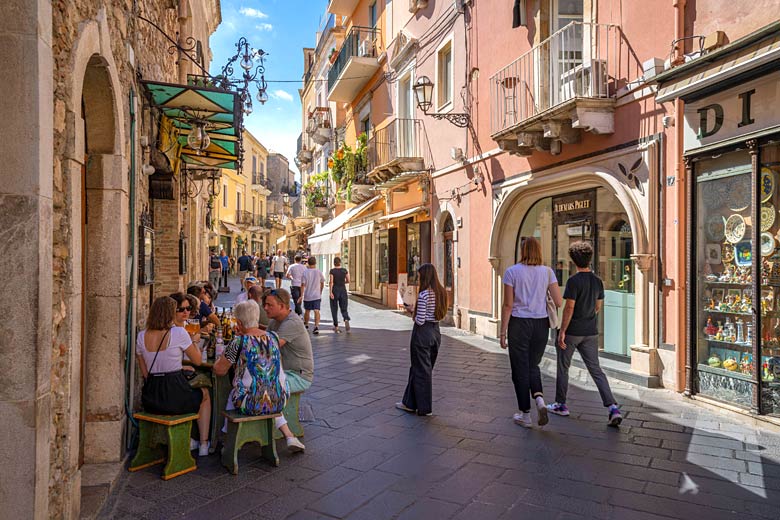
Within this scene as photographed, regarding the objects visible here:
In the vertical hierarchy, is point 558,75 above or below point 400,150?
below

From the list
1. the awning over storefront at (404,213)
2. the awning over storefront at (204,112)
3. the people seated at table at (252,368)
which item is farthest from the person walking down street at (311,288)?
the people seated at table at (252,368)

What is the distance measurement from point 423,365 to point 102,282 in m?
2.95

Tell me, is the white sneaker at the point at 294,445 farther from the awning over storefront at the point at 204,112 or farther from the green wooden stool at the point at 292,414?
the awning over storefront at the point at 204,112

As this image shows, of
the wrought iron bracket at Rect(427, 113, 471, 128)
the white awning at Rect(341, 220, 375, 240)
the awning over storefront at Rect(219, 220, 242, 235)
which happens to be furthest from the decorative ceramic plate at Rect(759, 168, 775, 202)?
the awning over storefront at Rect(219, 220, 242, 235)

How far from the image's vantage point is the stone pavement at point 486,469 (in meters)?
3.55

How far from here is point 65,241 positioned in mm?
3172

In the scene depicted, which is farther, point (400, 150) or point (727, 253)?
point (400, 150)

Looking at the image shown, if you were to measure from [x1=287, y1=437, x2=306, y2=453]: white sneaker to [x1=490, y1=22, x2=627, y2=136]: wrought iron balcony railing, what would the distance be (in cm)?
571

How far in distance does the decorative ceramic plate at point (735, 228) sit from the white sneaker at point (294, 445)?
193 inches

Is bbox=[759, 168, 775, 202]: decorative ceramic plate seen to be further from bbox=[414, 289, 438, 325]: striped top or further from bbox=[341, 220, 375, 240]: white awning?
bbox=[341, 220, 375, 240]: white awning

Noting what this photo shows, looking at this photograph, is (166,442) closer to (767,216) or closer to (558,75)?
(767,216)

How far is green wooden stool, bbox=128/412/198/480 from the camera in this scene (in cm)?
408

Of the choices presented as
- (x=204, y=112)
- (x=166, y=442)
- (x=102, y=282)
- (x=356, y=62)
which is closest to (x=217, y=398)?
(x=166, y=442)

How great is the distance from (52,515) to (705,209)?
6.56 metres
